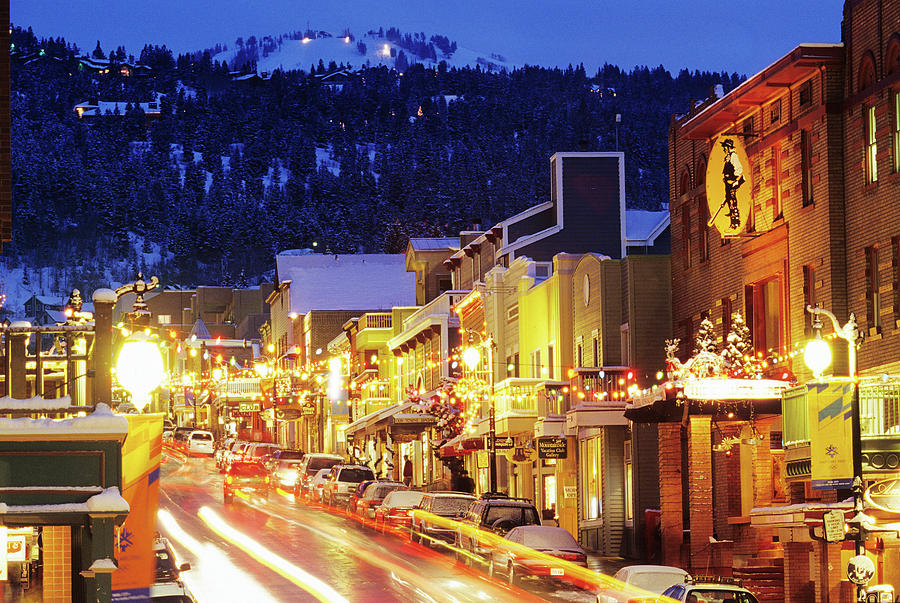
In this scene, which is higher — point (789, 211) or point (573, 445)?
point (789, 211)

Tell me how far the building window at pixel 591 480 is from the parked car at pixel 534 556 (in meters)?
11.9

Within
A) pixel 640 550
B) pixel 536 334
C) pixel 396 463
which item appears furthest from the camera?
pixel 396 463

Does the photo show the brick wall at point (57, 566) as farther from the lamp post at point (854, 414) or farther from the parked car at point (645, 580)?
the lamp post at point (854, 414)

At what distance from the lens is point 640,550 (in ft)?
143

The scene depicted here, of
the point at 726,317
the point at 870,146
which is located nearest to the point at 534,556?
the point at 726,317

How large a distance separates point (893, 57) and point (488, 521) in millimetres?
15412

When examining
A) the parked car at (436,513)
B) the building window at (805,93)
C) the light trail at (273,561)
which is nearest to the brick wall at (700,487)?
the building window at (805,93)

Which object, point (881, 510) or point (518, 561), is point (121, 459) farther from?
point (518, 561)

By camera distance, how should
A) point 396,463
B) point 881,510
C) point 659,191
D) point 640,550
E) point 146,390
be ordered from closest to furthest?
point 146,390 < point 881,510 < point 640,550 < point 396,463 < point 659,191

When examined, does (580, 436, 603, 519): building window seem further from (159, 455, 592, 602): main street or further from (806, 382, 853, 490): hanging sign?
(806, 382, 853, 490): hanging sign

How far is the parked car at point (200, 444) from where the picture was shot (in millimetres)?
101062

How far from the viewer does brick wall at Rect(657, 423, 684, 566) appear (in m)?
37.9

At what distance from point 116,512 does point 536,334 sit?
3986 cm

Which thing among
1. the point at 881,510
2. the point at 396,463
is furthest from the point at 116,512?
the point at 396,463
